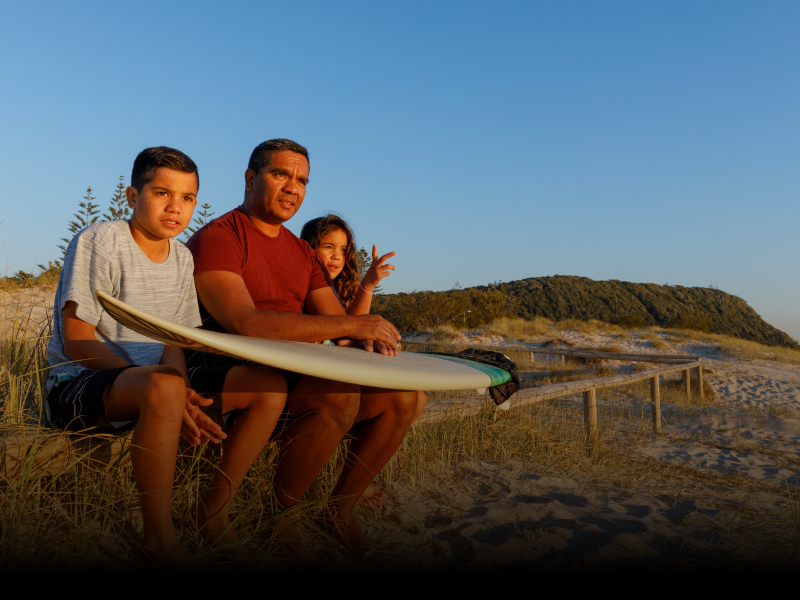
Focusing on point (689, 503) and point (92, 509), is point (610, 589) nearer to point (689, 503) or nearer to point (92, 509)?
point (689, 503)

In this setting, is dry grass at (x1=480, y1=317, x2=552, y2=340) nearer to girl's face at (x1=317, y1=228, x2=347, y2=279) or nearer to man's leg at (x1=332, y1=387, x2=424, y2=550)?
girl's face at (x1=317, y1=228, x2=347, y2=279)

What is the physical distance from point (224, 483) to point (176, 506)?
1.04 feet

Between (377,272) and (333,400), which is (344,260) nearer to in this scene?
(377,272)

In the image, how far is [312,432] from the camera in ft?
6.09

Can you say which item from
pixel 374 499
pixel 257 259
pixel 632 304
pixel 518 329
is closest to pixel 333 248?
pixel 257 259

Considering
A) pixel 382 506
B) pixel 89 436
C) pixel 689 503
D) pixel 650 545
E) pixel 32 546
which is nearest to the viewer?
pixel 32 546

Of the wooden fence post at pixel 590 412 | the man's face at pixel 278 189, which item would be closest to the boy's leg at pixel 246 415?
the man's face at pixel 278 189

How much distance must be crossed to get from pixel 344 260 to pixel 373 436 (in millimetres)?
1549

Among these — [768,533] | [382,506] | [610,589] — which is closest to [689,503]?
[768,533]

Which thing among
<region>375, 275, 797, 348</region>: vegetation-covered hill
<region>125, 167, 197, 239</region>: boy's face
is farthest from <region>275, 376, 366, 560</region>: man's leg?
<region>375, 275, 797, 348</region>: vegetation-covered hill

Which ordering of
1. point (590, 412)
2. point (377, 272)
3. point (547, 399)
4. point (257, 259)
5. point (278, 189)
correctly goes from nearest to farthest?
1. point (257, 259)
2. point (278, 189)
3. point (377, 272)
4. point (547, 399)
5. point (590, 412)

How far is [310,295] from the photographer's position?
250cm

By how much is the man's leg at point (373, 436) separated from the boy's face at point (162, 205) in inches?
36.9

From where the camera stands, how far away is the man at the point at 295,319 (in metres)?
1.85
